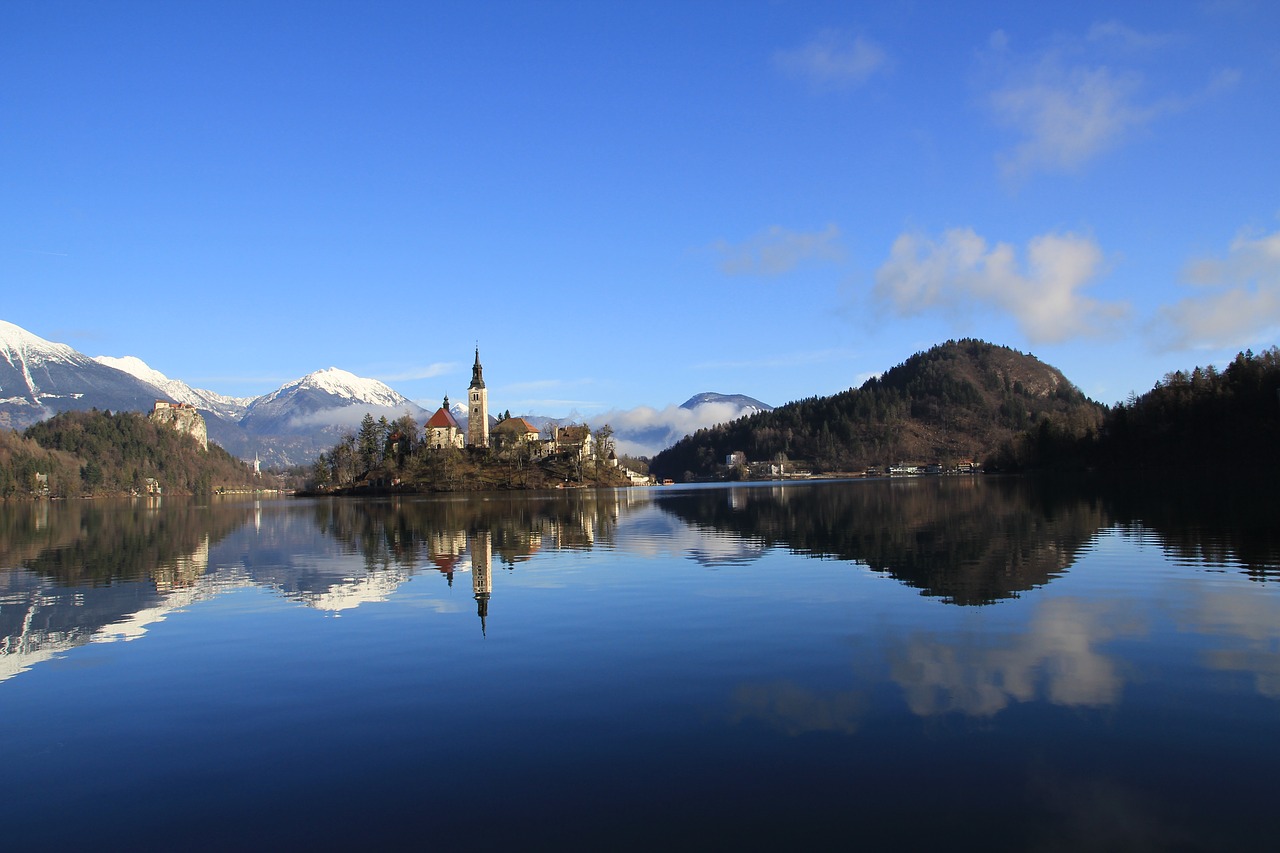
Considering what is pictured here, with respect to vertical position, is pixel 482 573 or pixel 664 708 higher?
pixel 482 573

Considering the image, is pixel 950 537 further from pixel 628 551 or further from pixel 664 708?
pixel 664 708

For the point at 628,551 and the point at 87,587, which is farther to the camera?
the point at 628,551

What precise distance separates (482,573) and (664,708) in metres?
23.6

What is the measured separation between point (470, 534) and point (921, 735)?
5072cm

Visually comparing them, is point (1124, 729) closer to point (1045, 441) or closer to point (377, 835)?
point (377, 835)

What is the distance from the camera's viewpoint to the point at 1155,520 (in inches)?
2121

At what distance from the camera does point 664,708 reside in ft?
52.0

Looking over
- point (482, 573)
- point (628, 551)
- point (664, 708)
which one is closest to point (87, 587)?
point (482, 573)

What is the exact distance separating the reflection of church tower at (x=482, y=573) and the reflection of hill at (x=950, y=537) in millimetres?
15221

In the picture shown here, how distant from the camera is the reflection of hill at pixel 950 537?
30891mm

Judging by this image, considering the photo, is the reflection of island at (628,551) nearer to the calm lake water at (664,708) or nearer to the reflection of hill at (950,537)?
the reflection of hill at (950,537)

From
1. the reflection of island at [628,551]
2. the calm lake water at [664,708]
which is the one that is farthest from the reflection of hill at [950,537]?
the calm lake water at [664,708]


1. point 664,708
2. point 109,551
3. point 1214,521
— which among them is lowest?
point 664,708

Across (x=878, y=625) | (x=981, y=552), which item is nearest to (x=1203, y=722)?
(x=878, y=625)
